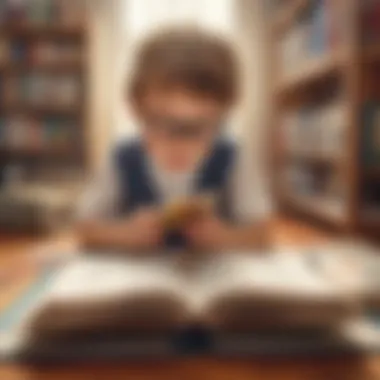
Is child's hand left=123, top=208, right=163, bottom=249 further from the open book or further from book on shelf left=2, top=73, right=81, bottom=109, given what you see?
book on shelf left=2, top=73, right=81, bottom=109

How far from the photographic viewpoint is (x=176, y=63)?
561mm

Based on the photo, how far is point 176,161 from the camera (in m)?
0.65

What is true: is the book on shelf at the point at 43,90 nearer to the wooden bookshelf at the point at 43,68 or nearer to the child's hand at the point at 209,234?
the wooden bookshelf at the point at 43,68

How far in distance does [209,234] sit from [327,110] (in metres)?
0.88

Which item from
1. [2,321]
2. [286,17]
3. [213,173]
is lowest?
[2,321]

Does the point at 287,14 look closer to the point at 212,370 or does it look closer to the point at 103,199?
the point at 103,199

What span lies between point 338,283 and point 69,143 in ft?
3.76

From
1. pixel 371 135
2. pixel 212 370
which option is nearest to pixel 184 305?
pixel 212 370

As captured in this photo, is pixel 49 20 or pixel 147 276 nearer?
pixel 147 276

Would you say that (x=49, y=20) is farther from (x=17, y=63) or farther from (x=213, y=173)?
(x=213, y=173)

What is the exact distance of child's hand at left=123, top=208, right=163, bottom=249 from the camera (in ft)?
1.98

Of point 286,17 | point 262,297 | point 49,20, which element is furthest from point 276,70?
point 262,297

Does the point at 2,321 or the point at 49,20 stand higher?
the point at 49,20

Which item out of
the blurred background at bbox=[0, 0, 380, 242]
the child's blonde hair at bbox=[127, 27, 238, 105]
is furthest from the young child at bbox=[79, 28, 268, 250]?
the blurred background at bbox=[0, 0, 380, 242]
